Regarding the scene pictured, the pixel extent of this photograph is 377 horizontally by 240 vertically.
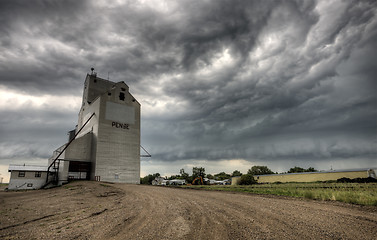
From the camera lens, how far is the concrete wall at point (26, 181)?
48194 mm

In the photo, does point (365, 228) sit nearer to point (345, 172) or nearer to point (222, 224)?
point (222, 224)

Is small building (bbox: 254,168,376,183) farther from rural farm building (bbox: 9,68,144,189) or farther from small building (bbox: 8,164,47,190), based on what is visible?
small building (bbox: 8,164,47,190)

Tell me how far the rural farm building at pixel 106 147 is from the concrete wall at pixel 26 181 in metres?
0.45

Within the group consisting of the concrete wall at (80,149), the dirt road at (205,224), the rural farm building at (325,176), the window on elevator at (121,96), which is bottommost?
the dirt road at (205,224)

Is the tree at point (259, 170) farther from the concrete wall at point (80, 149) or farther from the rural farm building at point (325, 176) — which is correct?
the concrete wall at point (80, 149)

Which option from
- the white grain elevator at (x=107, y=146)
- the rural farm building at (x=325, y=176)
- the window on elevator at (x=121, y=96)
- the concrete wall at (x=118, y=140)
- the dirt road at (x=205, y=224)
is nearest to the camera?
the dirt road at (x=205, y=224)

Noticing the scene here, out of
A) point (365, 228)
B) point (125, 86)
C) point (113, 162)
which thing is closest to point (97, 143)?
point (113, 162)

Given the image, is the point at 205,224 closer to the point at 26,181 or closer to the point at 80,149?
the point at 80,149

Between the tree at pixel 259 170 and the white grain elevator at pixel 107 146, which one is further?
the tree at pixel 259 170

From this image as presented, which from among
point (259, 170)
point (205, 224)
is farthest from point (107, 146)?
point (259, 170)

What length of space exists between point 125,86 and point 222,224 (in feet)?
169

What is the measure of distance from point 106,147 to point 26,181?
19713mm

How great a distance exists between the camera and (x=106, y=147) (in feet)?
162

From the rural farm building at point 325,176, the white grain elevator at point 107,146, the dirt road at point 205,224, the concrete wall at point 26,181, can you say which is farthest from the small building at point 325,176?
the concrete wall at point 26,181
